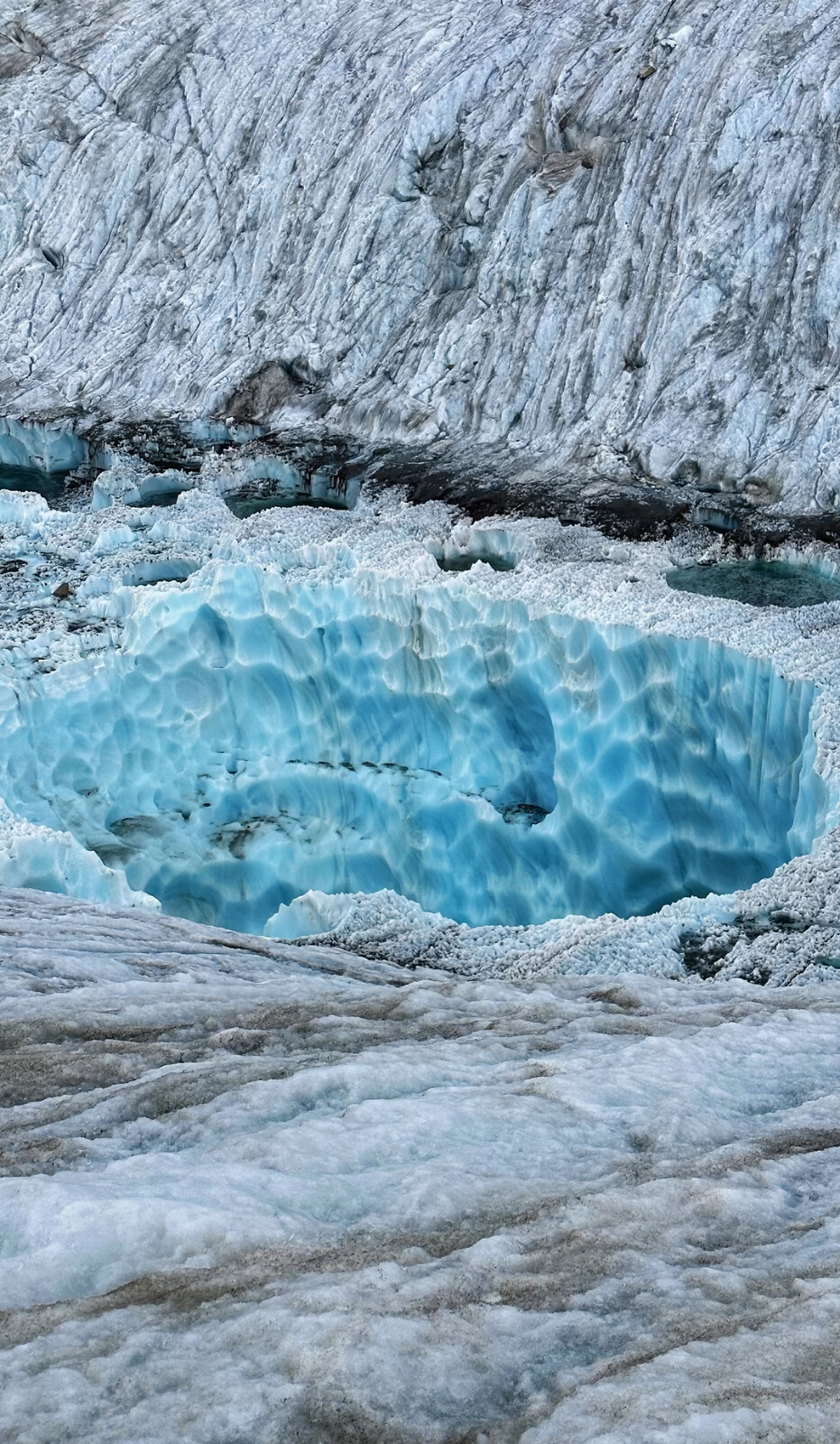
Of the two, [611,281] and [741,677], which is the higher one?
[611,281]

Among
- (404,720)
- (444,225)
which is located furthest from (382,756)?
(444,225)

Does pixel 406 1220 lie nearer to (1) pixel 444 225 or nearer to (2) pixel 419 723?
(2) pixel 419 723

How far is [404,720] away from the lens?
1371 cm

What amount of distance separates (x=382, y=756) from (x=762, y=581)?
471cm

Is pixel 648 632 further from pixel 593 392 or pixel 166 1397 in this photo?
pixel 166 1397

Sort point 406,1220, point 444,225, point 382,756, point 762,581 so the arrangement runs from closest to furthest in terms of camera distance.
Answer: point 406,1220 < point 762,581 < point 382,756 < point 444,225

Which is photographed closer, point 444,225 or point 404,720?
point 404,720

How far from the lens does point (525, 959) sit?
27.2 feet

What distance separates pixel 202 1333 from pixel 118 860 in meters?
10.7

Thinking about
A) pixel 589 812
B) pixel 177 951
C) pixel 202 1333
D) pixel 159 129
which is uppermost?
pixel 159 129

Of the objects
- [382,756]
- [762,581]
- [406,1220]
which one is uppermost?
[762,581]

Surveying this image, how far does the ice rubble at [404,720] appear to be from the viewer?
38.2 feet

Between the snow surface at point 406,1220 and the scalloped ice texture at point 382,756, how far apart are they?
6058 mm

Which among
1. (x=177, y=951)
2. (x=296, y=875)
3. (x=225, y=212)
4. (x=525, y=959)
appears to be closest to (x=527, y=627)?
(x=296, y=875)
